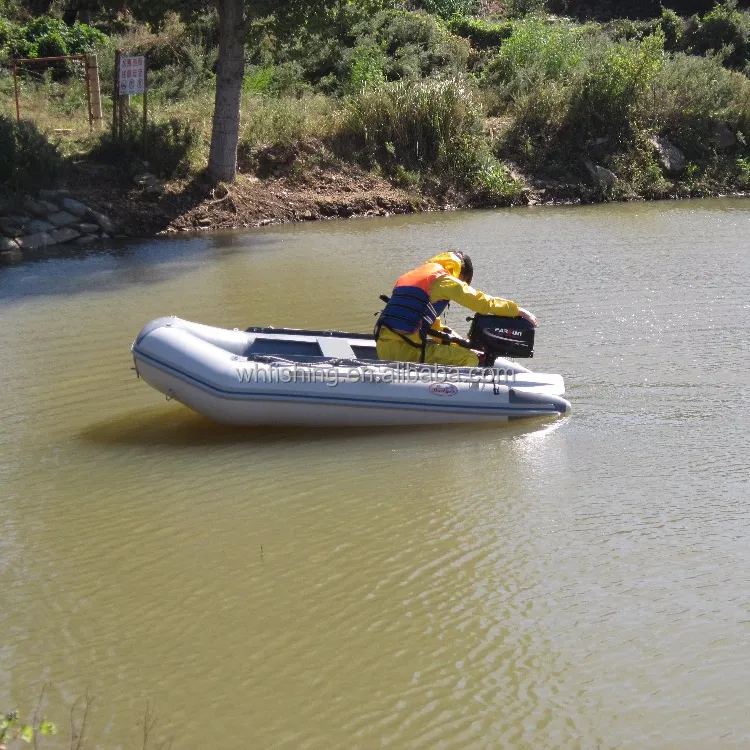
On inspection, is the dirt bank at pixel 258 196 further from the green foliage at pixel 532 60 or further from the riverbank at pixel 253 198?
the green foliage at pixel 532 60

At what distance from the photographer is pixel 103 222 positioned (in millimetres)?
15641

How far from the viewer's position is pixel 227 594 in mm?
5160

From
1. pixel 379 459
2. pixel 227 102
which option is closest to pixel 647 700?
pixel 379 459

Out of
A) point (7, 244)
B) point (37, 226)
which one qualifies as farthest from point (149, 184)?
point (7, 244)

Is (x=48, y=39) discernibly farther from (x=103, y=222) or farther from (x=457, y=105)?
(x=457, y=105)

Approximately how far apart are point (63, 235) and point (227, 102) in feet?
11.1

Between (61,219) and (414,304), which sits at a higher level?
(414,304)

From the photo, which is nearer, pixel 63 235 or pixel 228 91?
pixel 63 235

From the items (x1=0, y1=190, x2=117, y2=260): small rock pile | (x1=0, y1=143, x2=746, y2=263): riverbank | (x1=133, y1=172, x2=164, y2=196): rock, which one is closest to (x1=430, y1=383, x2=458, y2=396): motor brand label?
(x1=0, y1=143, x2=746, y2=263): riverbank

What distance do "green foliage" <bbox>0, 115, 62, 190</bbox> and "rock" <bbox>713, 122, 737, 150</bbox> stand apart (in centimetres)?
1201

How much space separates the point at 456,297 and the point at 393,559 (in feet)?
8.36

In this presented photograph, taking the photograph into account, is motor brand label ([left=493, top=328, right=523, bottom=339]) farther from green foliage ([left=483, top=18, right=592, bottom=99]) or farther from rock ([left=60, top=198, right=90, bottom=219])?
green foliage ([left=483, top=18, right=592, bottom=99])

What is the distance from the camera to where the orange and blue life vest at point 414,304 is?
7535 millimetres

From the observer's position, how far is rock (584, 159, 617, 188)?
19.1 meters
